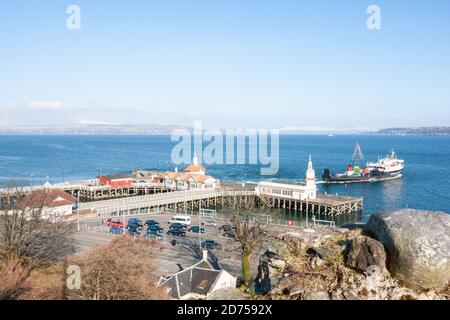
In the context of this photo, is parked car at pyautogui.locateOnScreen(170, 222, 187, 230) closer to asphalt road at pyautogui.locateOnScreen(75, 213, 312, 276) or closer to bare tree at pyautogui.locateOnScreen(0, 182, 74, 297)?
asphalt road at pyautogui.locateOnScreen(75, 213, 312, 276)

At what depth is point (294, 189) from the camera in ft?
203

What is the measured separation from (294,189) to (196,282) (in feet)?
144

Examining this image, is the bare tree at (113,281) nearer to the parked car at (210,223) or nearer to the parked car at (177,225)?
the parked car at (177,225)

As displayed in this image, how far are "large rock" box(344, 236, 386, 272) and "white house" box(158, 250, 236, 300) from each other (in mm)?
9961

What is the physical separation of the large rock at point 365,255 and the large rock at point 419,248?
0.18m

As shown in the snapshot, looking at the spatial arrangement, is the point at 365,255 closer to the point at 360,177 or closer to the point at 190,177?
the point at 190,177

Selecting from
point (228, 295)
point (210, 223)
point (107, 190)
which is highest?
A: point (228, 295)

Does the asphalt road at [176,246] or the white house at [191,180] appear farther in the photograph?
the white house at [191,180]

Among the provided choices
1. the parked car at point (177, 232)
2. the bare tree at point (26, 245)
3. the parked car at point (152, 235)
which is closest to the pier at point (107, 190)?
the parked car at point (152, 235)

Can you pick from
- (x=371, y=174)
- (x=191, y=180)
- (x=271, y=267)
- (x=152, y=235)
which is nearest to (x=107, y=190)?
(x=191, y=180)

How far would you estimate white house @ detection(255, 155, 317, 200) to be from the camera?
61188 millimetres

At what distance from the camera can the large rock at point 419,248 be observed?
8.16 metres

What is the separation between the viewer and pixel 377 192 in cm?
7688

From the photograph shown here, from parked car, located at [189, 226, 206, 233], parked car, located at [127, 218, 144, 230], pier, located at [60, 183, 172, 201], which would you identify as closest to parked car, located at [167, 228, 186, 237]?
parked car, located at [189, 226, 206, 233]
